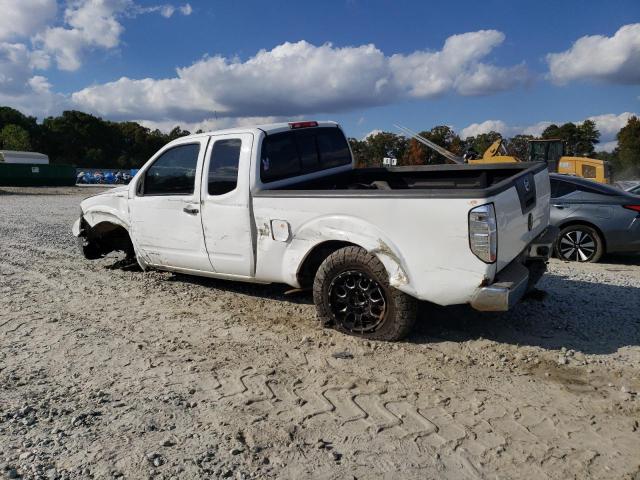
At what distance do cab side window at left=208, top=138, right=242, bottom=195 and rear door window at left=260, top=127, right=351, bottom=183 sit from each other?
30cm

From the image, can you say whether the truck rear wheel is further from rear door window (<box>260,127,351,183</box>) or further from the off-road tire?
the off-road tire

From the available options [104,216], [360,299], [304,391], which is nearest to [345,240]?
[360,299]

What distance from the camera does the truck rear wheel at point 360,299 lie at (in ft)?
14.6

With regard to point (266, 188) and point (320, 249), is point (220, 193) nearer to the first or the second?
point (266, 188)

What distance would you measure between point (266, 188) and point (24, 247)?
666 centimetres

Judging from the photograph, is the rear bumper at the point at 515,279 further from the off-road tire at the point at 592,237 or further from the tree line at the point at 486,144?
the tree line at the point at 486,144

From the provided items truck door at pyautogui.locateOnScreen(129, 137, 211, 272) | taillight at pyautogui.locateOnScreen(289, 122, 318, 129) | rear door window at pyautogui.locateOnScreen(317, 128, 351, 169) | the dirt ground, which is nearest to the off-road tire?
the dirt ground

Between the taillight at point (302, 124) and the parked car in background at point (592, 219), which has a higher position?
the taillight at point (302, 124)

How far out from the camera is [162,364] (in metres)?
4.27

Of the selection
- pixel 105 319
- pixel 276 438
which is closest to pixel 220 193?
pixel 105 319

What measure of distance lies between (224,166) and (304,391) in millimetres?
2758

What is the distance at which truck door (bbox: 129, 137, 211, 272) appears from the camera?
581 centimetres

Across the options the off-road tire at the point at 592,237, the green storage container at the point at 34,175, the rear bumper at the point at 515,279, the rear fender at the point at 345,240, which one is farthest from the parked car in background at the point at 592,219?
the green storage container at the point at 34,175

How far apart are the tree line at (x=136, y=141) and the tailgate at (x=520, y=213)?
44.3 m
